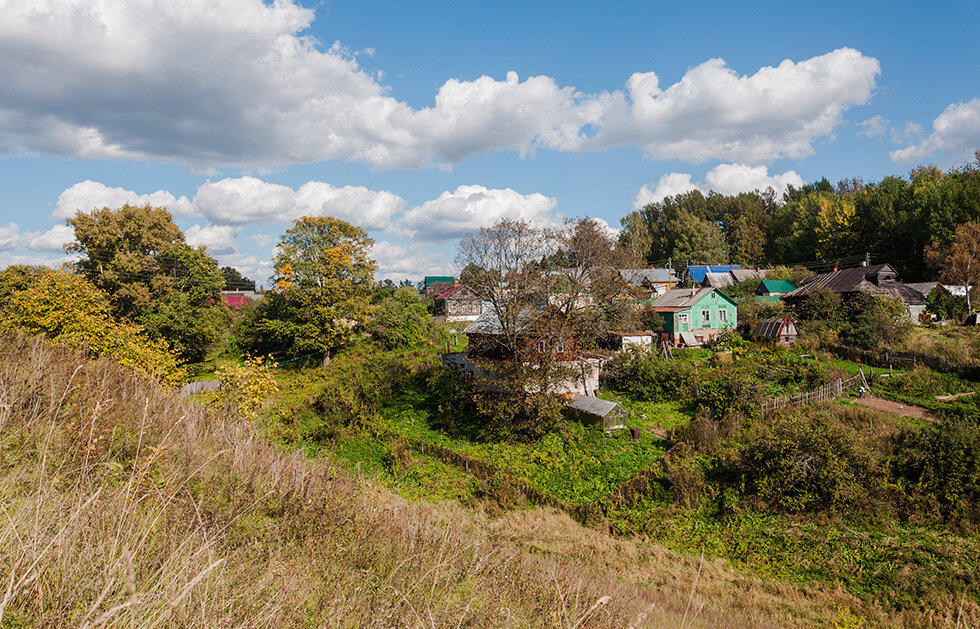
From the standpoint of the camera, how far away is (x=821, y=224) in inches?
2557

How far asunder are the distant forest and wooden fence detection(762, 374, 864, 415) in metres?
40.0

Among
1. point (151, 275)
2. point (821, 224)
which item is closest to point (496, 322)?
point (151, 275)

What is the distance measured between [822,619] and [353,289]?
30.9 m

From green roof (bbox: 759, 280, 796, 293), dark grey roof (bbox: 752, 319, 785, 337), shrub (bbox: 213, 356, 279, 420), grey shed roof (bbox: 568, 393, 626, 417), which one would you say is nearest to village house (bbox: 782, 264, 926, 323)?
green roof (bbox: 759, 280, 796, 293)

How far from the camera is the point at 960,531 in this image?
458 inches

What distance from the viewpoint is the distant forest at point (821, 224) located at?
49188mm

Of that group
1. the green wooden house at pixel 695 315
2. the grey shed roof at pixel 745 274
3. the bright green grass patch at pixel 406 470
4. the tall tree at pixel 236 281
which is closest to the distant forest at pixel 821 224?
the grey shed roof at pixel 745 274

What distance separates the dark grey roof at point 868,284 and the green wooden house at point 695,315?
801 centimetres

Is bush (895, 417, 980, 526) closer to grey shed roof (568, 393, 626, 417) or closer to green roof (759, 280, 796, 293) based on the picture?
grey shed roof (568, 393, 626, 417)

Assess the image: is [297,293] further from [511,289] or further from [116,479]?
[116,479]

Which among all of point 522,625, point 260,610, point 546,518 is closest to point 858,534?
point 546,518

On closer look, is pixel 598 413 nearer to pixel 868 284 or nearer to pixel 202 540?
pixel 202 540

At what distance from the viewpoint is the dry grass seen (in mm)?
2613

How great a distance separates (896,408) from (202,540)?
2508 cm
